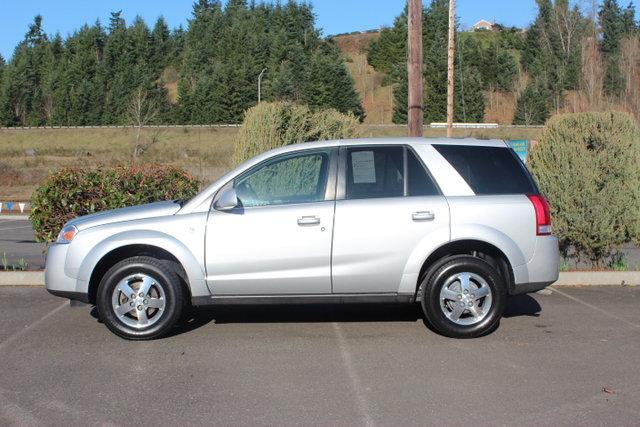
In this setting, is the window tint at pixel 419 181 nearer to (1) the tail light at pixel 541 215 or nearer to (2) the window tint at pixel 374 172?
(2) the window tint at pixel 374 172

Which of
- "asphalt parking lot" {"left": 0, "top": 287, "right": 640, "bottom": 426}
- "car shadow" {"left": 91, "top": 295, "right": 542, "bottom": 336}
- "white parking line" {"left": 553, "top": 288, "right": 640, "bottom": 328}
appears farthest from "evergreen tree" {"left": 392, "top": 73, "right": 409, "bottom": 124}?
"asphalt parking lot" {"left": 0, "top": 287, "right": 640, "bottom": 426}

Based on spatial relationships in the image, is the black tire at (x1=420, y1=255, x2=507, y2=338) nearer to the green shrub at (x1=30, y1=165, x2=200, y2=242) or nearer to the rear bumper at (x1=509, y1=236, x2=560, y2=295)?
the rear bumper at (x1=509, y1=236, x2=560, y2=295)

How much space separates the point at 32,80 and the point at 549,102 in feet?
237

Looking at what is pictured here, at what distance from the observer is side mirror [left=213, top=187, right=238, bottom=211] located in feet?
22.2

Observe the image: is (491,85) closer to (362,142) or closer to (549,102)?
(549,102)

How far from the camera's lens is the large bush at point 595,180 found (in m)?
9.90

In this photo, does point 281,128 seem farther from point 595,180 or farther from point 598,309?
point 598,309

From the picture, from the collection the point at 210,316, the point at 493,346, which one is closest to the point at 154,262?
the point at 210,316

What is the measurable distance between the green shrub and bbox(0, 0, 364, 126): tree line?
6392 centimetres

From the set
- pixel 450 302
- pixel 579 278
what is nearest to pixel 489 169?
pixel 450 302

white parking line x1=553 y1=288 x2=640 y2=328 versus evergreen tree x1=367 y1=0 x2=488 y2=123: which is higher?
evergreen tree x1=367 y1=0 x2=488 y2=123

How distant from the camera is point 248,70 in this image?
3597 inches

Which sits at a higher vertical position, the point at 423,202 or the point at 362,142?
the point at 362,142

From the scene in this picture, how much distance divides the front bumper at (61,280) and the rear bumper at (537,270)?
394cm
